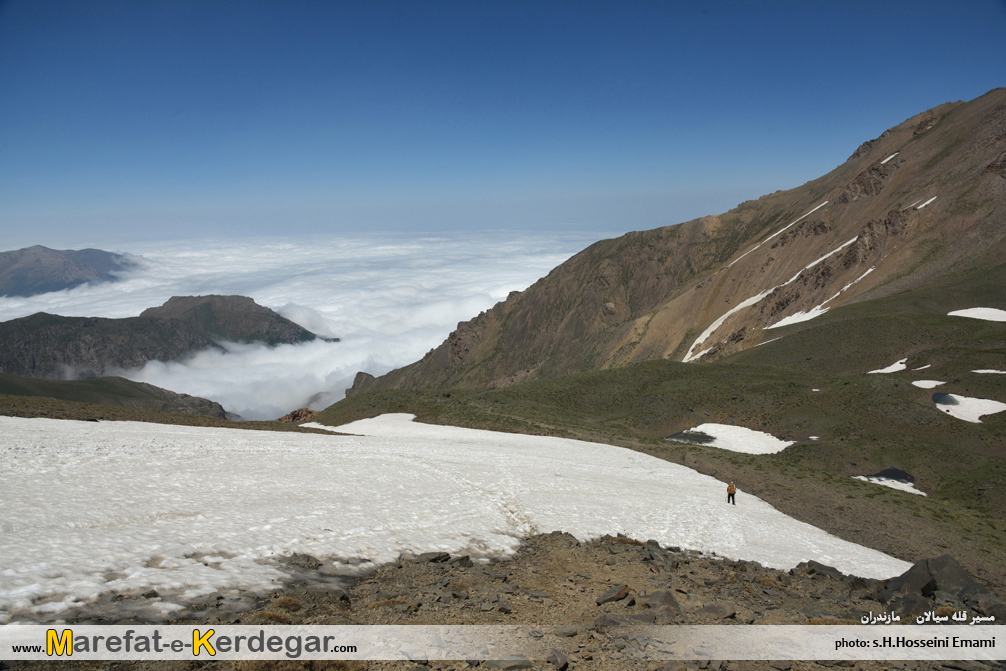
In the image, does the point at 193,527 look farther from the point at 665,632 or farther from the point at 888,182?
the point at 888,182

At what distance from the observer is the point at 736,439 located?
4128 centimetres

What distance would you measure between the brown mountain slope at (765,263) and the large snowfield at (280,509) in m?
58.9

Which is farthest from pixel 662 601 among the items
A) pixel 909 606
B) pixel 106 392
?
pixel 106 392

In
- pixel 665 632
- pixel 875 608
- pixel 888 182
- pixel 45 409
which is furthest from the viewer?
pixel 888 182

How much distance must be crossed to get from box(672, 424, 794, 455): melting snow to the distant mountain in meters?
94.7

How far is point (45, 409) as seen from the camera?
89.1 ft

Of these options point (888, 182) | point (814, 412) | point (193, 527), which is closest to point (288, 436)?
point (193, 527)

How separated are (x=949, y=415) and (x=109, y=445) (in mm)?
48449

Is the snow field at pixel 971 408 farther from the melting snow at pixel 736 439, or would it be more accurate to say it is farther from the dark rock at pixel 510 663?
the dark rock at pixel 510 663

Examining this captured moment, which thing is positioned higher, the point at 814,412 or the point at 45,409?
the point at 45,409

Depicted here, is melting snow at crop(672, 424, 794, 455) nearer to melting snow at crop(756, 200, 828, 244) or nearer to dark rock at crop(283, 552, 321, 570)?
dark rock at crop(283, 552, 321, 570)

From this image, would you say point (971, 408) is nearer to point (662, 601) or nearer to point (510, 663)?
point (662, 601)

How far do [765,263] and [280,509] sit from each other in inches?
3911

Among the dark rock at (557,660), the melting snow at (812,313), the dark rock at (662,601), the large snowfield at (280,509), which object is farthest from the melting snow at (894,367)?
the dark rock at (557,660)
